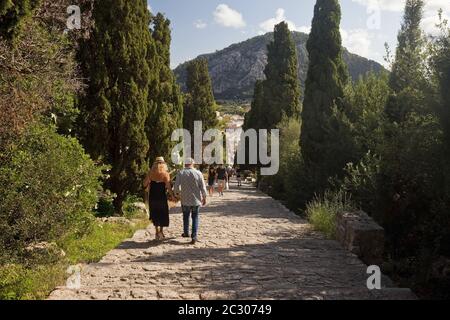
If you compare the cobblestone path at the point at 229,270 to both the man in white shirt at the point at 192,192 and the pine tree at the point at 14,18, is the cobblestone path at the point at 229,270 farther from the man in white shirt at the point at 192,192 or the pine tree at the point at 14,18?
the pine tree at the point at 14,18

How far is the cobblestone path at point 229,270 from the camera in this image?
18.0ft

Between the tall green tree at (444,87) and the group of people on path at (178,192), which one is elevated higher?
the tall green tree at (444,87)

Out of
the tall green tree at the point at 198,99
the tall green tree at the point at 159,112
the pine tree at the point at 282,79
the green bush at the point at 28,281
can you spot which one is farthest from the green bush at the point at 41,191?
the tall green tree at the point at 198,99

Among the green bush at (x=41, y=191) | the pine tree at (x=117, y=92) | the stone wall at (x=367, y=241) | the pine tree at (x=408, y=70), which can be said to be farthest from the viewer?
the pine tree at (x=117, y=92)

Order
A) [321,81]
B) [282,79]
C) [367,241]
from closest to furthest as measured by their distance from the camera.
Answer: [367,241]
[321,81]
[282,79]

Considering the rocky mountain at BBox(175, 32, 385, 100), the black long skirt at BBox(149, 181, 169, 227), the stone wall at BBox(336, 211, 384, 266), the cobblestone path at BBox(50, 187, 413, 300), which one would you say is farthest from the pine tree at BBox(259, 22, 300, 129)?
the rocky mountain at BBox(175, 32, 385, 100)

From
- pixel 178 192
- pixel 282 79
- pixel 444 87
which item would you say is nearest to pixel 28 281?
pixel 178 192

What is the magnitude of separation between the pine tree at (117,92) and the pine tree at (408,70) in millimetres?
7621

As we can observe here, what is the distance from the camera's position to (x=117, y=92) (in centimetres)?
1241

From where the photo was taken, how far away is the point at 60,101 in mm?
10062

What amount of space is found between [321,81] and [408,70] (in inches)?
290

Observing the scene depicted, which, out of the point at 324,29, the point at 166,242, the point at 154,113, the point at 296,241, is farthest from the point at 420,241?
the point at 324,29

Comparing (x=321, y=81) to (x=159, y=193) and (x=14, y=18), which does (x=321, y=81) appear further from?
(x=14, y=18)

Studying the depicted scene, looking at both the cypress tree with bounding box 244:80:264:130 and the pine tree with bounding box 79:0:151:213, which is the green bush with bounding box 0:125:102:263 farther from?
the cypress tree with bounding box 244:80:264:130
